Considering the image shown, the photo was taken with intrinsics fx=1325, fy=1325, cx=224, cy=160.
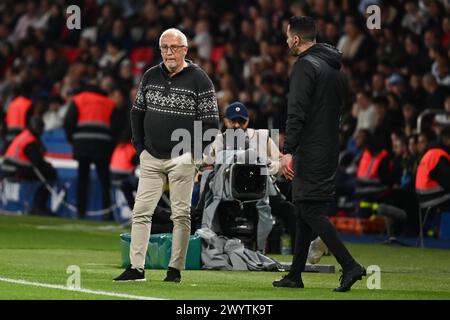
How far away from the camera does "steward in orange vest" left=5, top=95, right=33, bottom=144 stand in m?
24.4

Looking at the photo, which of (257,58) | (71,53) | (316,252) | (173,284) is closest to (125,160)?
(257,58)

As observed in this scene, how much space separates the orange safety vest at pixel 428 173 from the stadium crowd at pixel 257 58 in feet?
1.28

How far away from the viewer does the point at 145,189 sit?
11453 mm

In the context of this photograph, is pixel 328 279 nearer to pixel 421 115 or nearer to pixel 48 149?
pixel 421 115

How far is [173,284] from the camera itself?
37.1 feet

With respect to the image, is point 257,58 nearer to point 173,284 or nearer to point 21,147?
point 21,147

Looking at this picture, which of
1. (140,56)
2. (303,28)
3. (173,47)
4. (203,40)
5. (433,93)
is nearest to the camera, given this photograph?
(303,28)

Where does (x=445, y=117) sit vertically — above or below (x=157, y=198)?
above

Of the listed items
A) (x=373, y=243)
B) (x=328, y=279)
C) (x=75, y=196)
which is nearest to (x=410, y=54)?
(x=373, y=243)

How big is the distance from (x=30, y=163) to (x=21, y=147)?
32 centimetres

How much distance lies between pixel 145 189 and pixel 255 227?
3123 millimetres

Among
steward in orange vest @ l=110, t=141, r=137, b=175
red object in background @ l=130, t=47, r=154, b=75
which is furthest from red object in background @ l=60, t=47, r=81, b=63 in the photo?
steward in orange vest @ l=110, t=141, r=137, b=175

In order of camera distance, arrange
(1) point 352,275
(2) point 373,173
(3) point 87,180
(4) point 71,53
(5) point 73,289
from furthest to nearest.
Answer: (4) point 71,53 → (3) point 87,180 → (2) point 373,173 → (1) point 352,275 → (5) point 73,289

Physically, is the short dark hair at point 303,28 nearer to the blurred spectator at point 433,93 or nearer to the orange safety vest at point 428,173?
the orange safety vest at point 428,173
